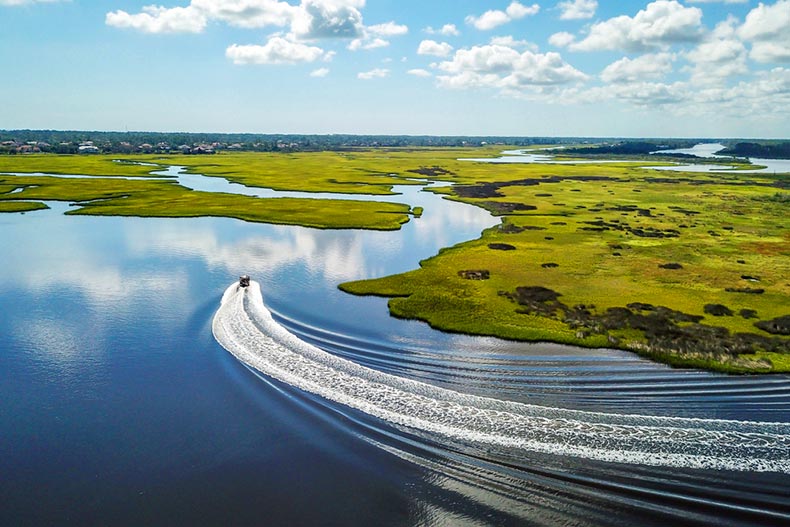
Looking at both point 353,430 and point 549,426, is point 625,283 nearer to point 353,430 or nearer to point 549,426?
point 549,426

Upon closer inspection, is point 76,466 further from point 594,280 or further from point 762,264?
point 762,264

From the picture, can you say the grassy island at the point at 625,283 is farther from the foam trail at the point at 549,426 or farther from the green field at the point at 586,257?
the foam trail at the point at 549,426

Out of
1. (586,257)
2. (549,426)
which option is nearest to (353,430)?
(549,426)

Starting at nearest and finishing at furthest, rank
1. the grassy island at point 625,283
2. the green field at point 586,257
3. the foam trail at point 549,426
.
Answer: the foam trail at point 549,426 → the grassy island at point 625,283 → the green field at point 586,257

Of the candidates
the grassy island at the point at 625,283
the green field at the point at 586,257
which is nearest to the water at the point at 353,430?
the grassy island at the point at 625,283

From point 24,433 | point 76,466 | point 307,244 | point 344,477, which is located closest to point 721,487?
point 344,477
